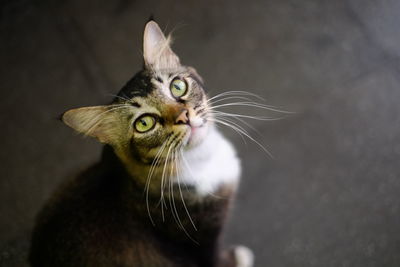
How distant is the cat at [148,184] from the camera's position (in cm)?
109

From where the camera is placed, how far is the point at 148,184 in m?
1.14

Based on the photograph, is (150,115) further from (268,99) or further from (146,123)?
(268,99)

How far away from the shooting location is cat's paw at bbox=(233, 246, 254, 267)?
148 centimetres

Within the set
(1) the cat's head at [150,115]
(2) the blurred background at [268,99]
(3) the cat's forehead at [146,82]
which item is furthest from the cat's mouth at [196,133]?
(2) the blurred background at [268,99]

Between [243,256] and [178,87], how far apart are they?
69cm

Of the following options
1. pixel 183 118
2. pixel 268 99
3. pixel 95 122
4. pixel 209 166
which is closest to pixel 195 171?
pixel 209 166

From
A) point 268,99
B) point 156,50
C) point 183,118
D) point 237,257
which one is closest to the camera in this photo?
point 183,118

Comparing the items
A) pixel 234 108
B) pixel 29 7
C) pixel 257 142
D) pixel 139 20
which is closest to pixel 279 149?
pixel 257 142

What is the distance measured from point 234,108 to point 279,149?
252mm

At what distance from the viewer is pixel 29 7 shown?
2.09 m

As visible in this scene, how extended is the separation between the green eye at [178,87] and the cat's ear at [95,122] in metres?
0.17

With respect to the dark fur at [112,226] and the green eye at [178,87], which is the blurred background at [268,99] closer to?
the dark fur at [112,226]

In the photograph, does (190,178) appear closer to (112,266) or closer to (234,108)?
(112,266)

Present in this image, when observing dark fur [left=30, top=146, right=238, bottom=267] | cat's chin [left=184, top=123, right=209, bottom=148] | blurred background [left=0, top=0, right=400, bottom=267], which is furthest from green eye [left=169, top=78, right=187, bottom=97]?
blurred background [left=0, top=0, right=400, bottom=267]
